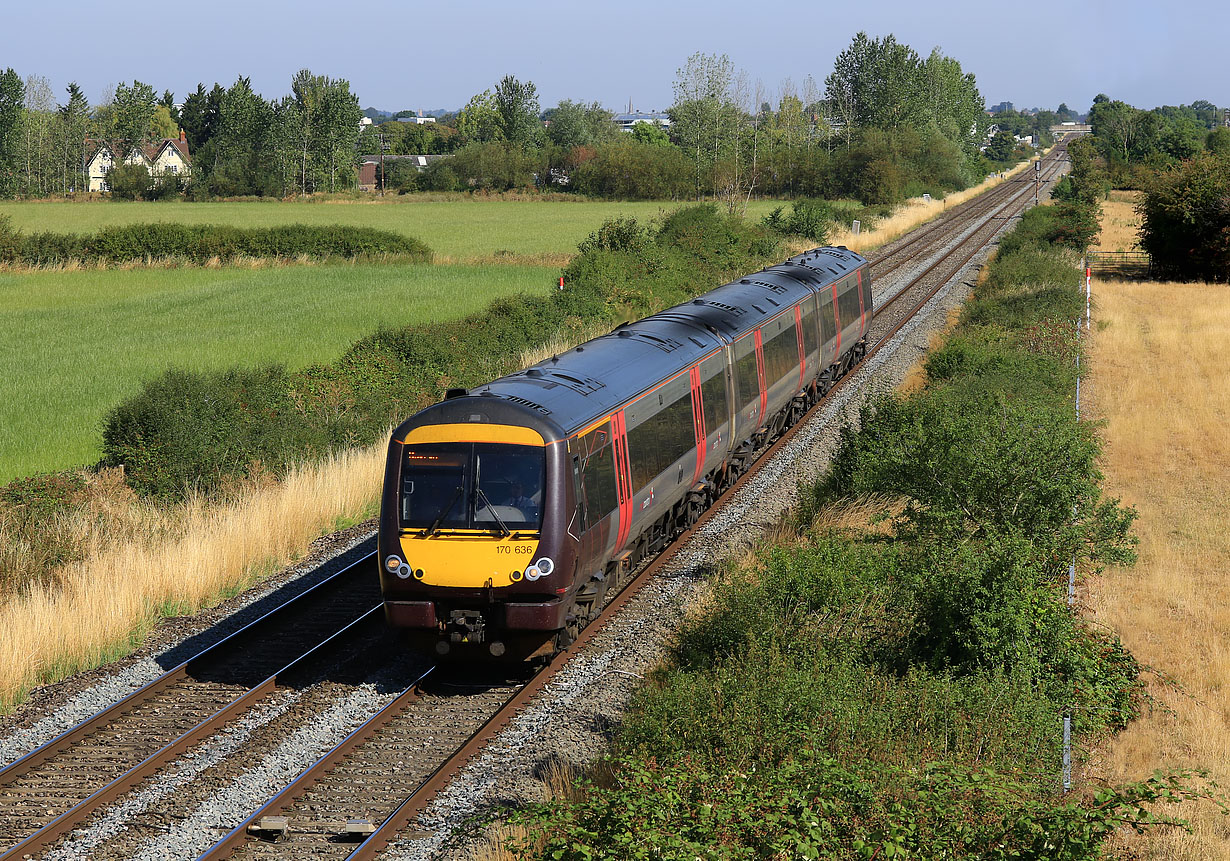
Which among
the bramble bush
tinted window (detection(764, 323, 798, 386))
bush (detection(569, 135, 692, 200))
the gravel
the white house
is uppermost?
the white house

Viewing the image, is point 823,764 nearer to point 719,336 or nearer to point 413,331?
point 719,336

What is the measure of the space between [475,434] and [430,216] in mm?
73997

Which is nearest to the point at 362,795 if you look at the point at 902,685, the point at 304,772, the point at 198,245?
the point at 304,772

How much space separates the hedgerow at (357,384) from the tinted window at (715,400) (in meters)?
7.81

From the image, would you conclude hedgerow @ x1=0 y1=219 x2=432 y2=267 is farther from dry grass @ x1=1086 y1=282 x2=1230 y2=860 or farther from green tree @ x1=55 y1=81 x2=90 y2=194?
green tree @ x1=55 y1=81 x2=90 y2=194

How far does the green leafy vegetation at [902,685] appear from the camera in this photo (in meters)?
7.23

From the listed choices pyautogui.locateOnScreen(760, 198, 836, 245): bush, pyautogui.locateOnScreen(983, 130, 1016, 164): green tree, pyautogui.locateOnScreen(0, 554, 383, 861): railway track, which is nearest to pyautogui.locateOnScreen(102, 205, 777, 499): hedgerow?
pyautogui.locateOnScreen(0, 554, 383, 861): railway track

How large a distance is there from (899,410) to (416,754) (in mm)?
10064

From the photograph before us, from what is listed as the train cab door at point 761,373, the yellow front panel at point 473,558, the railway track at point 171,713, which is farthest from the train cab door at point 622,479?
the train cab door at point 761,373

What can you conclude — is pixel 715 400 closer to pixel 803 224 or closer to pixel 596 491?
pixel 596 491

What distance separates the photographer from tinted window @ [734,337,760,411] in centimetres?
1794

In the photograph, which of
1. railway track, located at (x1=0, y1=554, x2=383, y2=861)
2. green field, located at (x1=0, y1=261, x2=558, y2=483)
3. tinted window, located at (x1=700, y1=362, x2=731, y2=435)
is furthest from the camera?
green field, located at (x1=0, y1=261, x2=558, y2=483)

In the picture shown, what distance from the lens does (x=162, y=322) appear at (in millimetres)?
35281

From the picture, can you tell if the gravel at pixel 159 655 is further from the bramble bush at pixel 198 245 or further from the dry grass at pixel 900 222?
the dry grass at pixel 900 222
